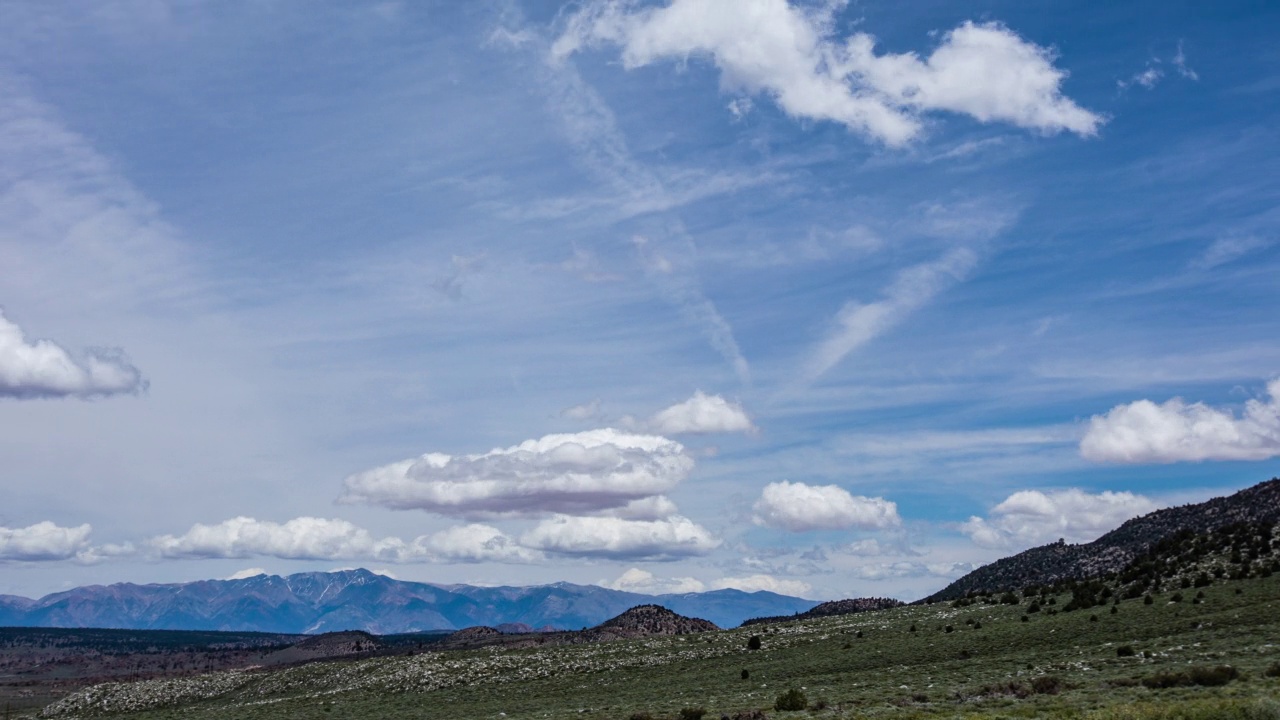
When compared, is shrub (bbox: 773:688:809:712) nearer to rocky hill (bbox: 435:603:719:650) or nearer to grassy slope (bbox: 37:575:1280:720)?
grassy slope (bbox: 37:575:1280:720)

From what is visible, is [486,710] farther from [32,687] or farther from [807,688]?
[32,687]

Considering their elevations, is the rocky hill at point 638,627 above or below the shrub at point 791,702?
above

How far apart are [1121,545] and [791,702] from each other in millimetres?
78233

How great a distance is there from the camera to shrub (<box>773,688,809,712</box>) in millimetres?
43375

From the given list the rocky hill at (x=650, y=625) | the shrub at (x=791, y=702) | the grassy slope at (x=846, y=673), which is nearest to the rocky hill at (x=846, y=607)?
the rocky hill at (x=650, y=625)

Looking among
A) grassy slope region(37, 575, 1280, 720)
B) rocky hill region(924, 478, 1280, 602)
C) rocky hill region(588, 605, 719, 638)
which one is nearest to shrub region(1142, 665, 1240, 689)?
grassy slope region(37, 575, 1280, 720)

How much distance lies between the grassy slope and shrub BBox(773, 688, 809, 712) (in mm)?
943

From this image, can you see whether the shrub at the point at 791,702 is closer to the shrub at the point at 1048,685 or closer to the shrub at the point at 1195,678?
the shrub at the point at 1048,685

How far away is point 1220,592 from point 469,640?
14201 cm

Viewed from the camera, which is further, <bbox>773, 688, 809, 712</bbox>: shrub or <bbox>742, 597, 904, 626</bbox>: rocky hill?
<bbox>742, 597, 904, 626</bbox>: rocky hill

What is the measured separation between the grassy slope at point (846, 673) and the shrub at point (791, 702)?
94 cm

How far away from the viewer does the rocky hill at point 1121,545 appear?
9419 cm

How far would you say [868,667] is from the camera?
58094 mm

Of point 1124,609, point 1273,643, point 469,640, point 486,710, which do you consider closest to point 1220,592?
point 1124,609
